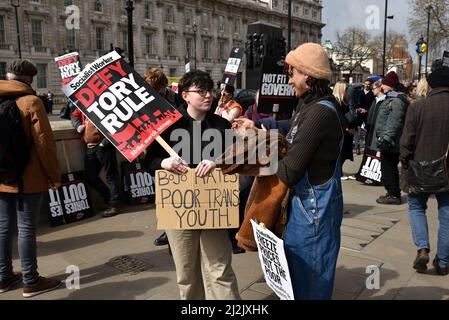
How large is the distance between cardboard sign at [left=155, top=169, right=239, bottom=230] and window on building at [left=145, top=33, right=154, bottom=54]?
5480cm

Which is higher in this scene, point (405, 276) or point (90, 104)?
point (90, 104)

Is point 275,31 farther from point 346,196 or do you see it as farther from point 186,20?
point 186,20

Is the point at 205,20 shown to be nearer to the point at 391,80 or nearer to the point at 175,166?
the point at 391,80

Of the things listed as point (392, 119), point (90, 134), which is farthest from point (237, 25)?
point (90, 134)

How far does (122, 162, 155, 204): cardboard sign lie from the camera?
6.41 m

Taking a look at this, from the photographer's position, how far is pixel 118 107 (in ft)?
9.33

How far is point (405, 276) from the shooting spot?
12.8 ft

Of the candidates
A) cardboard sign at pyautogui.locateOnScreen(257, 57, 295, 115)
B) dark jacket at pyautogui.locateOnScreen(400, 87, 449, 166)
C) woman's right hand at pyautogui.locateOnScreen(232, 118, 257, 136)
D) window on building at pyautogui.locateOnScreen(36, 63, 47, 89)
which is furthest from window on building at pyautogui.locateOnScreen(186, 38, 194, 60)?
woman's right hand at pyautogui.locateOnScreen(232, 118, 257, 136)

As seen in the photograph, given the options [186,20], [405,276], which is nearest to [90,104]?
[405,276]

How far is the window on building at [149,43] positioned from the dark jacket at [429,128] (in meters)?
53.8

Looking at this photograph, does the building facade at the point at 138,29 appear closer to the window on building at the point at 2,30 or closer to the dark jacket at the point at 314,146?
the window on building at the point at 2,30

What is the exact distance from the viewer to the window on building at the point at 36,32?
4181 centimetres

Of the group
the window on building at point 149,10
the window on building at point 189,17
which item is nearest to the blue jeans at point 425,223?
the window on building at point 149,10
